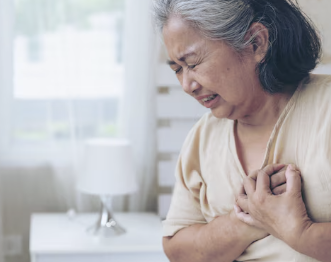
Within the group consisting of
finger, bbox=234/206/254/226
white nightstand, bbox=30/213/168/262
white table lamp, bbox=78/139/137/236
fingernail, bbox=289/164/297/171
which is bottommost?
white nightstand, bbox=30/213/168/262

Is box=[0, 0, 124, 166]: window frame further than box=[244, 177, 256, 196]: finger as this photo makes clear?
Yes

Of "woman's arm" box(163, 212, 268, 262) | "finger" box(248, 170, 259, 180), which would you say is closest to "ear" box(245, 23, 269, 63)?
"finger" box(248, 170, 259, 180)

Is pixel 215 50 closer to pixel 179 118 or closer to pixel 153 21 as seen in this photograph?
pixel 153 21

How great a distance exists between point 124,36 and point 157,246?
96cm

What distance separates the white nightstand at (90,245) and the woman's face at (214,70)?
1.09m

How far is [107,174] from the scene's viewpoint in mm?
2137

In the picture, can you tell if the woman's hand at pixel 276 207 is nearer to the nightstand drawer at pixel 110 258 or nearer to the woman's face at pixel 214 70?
the woman's face at pixel 214 70

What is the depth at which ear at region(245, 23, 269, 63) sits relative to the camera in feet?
3.28

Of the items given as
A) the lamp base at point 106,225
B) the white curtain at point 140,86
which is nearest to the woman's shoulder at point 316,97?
the lamp base at point 106,225

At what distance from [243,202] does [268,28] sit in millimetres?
324

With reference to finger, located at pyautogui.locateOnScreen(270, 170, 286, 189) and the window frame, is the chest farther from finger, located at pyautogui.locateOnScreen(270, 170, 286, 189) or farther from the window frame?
the window frame

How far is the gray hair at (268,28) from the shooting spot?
0.99m

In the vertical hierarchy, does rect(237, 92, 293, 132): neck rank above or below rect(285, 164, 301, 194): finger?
above

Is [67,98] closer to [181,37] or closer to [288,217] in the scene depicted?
[181,37]
